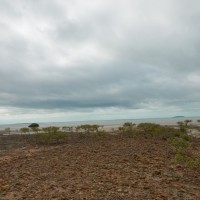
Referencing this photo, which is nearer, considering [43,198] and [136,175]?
[43,198]

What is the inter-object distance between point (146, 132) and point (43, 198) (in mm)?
29147

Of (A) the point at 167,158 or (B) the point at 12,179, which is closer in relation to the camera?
(B) the point at 12,179

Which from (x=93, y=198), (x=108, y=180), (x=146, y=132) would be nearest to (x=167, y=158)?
(x=108, y=180)

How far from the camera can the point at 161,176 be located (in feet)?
40.7

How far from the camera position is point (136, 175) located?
41.0ft

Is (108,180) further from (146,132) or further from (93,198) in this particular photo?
(146,132)

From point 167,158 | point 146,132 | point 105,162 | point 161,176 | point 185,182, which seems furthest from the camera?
point 146,132

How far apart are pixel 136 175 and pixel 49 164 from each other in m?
5.48

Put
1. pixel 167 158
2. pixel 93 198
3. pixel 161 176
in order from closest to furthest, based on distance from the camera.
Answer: pixel 93 198
pixel 161 176
pixel 167 158

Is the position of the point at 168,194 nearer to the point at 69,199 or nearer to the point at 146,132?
the point at 69,199

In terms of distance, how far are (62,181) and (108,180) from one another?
178 centimetres

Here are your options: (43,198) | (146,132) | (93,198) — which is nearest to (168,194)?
(93,198)

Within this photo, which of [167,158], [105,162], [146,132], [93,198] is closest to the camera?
[93,198]

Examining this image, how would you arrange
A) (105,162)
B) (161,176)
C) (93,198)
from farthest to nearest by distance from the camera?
(105,162)
(161,176)
(93,198)
